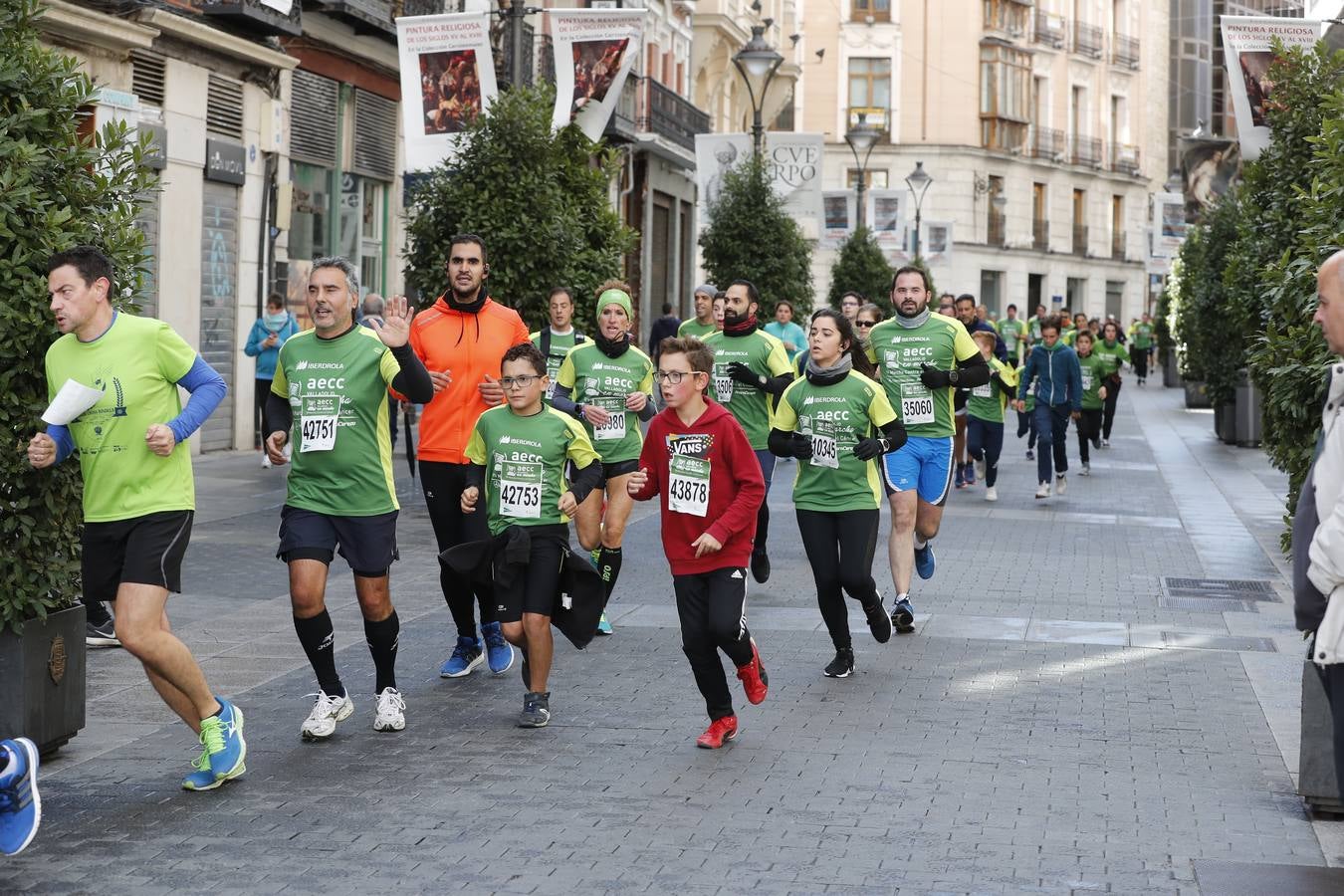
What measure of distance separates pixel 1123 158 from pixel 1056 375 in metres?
63.8

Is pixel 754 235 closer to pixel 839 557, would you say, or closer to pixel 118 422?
pixel 839 557

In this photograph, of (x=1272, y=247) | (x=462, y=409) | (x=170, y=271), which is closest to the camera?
(x=462, y=409)

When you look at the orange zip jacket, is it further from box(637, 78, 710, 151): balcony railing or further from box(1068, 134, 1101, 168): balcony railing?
box(1068, 134, 1101, 168): balcony railing

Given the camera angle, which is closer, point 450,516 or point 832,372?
point 450,516

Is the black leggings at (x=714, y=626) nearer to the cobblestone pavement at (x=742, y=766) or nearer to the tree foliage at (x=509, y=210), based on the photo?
the cobblestone pavement at (x=742, y=766)

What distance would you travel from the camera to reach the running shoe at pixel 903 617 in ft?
34.8

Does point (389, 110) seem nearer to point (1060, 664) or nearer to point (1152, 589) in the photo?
point (1152, 589)

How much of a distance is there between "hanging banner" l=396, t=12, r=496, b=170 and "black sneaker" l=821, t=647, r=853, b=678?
9.82 m

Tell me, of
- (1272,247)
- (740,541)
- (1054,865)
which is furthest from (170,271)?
(1054,865)

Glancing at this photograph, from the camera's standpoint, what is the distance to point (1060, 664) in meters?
9.61

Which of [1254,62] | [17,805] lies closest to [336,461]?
[17,805]

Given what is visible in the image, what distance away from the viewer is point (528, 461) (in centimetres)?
817

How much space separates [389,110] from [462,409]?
817 inches

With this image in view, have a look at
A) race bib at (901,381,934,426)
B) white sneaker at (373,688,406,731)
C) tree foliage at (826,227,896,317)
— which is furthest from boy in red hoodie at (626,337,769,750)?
tree foliage at (826,227,896,317)
